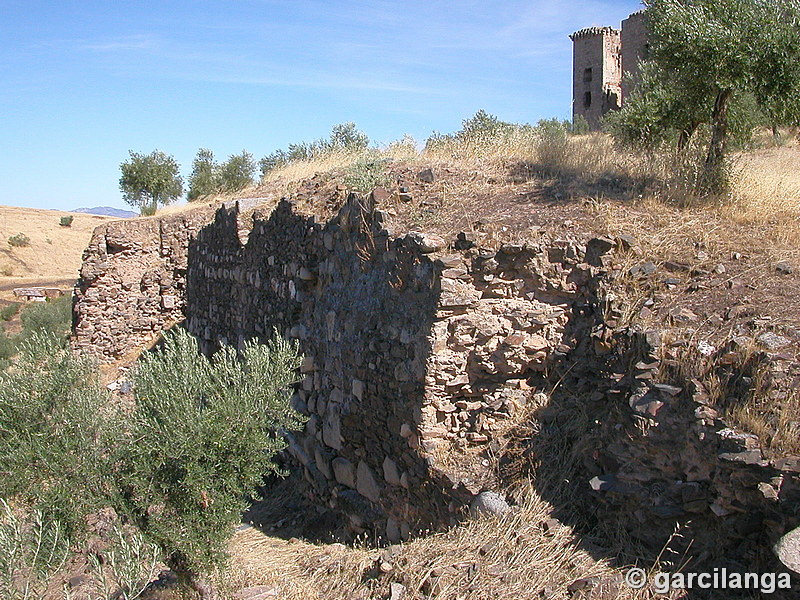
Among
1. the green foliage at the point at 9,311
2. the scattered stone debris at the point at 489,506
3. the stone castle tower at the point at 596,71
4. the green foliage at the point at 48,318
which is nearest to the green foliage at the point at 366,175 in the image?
the scattered stone debris at the point at 489,506

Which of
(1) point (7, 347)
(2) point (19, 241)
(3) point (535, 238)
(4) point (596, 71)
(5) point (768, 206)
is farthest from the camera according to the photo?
(2) point (19, 241)

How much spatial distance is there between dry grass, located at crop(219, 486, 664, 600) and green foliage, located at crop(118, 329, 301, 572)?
28.2 inches

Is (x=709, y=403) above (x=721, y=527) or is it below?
above

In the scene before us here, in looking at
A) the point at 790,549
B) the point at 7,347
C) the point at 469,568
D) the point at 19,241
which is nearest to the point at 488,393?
the point at 469,568

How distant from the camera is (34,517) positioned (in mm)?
4301

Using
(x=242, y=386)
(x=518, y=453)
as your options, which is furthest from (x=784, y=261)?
(x=242, y=386)

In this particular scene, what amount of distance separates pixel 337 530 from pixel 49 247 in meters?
42.1

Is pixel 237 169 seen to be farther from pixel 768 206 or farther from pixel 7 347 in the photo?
pixel 768 206

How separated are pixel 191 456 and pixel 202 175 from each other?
24.5 metres

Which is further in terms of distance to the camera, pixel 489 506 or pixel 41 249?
pixel 41 249

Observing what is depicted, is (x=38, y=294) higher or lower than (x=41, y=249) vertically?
lower

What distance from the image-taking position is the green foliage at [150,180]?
28.4 metres

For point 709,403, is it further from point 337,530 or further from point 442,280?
point 337,530

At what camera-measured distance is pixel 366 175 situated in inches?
303
